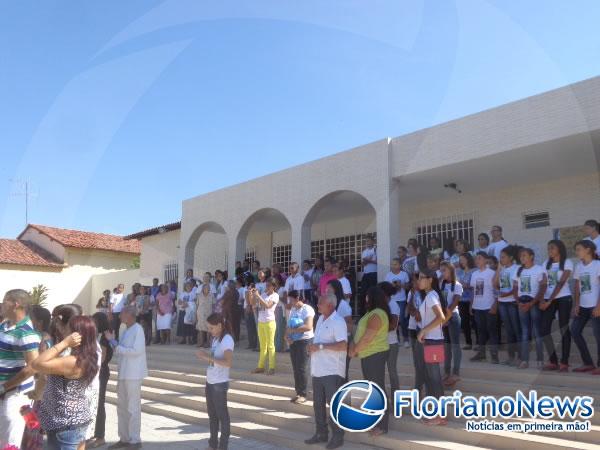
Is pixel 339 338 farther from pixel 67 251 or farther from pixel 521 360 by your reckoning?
pixel 67 251

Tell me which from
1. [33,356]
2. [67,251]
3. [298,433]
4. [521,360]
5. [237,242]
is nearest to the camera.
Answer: [33,356]

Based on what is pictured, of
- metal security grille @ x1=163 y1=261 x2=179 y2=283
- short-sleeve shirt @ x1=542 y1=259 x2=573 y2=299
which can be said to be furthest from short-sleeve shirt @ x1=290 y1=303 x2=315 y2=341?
metal security grille @ x1=163 y1=261 x2=179 y2=283

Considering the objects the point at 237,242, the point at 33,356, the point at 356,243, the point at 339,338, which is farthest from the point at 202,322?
the point at 33,356

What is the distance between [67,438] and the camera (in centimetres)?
402

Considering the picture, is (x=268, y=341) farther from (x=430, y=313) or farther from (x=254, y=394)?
(x=430, y=313)

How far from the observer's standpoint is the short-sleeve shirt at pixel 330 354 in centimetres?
557

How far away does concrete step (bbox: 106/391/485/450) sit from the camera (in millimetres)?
Answer: 5234

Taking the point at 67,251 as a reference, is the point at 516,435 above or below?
below

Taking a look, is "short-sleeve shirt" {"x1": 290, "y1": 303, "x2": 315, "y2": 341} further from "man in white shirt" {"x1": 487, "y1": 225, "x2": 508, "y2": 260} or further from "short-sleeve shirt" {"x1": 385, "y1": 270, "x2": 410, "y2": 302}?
"man in white shirt" {"x1": 487, "y1": 225, "x2": 508, "y2": 260}

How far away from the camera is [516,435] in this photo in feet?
16.6

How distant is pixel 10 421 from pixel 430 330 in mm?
4171

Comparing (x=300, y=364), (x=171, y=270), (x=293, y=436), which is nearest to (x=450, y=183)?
(x=300, y=364)

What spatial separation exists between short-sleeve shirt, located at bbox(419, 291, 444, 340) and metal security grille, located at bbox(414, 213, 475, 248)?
6990 millimetres

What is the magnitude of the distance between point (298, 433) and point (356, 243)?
915 centimetres
